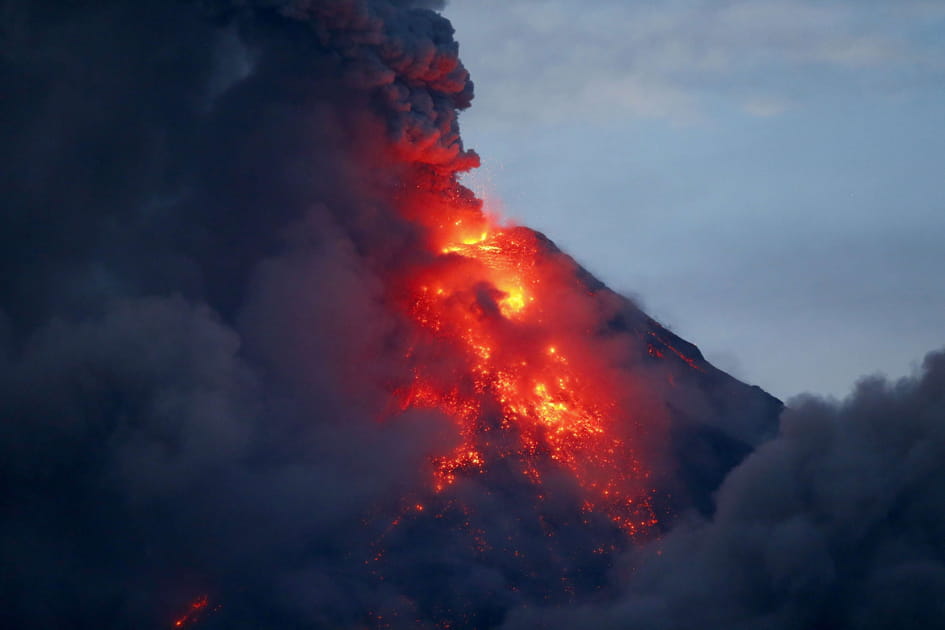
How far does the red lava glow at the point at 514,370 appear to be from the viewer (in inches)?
1534

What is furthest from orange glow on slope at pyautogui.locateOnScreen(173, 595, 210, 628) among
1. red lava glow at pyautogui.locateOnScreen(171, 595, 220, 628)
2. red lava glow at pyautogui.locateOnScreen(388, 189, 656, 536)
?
red lava glow at pyautogui.locateOnScreen(388, 189, 656, 536)

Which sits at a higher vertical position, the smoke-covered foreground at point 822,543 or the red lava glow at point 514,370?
the red lava glow at point 514,370

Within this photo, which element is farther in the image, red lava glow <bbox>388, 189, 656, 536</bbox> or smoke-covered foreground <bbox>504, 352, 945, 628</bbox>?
red lava glow <bbox>388, 189, 656, 536</bbox>

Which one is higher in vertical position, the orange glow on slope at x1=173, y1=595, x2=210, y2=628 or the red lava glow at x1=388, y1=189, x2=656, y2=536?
the red lava glow at x1=388, y1=189, x2=656, y2=536

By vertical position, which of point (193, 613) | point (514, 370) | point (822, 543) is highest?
point (514, 370)

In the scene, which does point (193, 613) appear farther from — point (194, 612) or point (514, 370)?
point (514, 370)

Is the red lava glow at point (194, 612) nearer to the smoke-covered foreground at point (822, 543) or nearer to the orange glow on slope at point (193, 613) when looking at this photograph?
the orange glow on slope at point (193, 613)

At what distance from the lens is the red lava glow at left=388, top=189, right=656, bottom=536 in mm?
38969

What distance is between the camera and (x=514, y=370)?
40688 millimetres

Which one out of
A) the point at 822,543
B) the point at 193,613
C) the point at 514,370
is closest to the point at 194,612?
the point at 193,613

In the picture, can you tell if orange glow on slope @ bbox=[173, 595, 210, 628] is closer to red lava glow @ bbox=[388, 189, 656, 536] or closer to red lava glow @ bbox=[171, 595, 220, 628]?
red lava glow @ bbox=[171, 595, 220, 628]

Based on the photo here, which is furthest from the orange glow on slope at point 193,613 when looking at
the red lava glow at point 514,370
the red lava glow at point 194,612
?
the red lava glow at point 514,370

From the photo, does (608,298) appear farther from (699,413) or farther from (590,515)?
(590,515)

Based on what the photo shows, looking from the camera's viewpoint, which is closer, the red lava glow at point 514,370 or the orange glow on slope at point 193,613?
the orange glow on slope at point 193,613
